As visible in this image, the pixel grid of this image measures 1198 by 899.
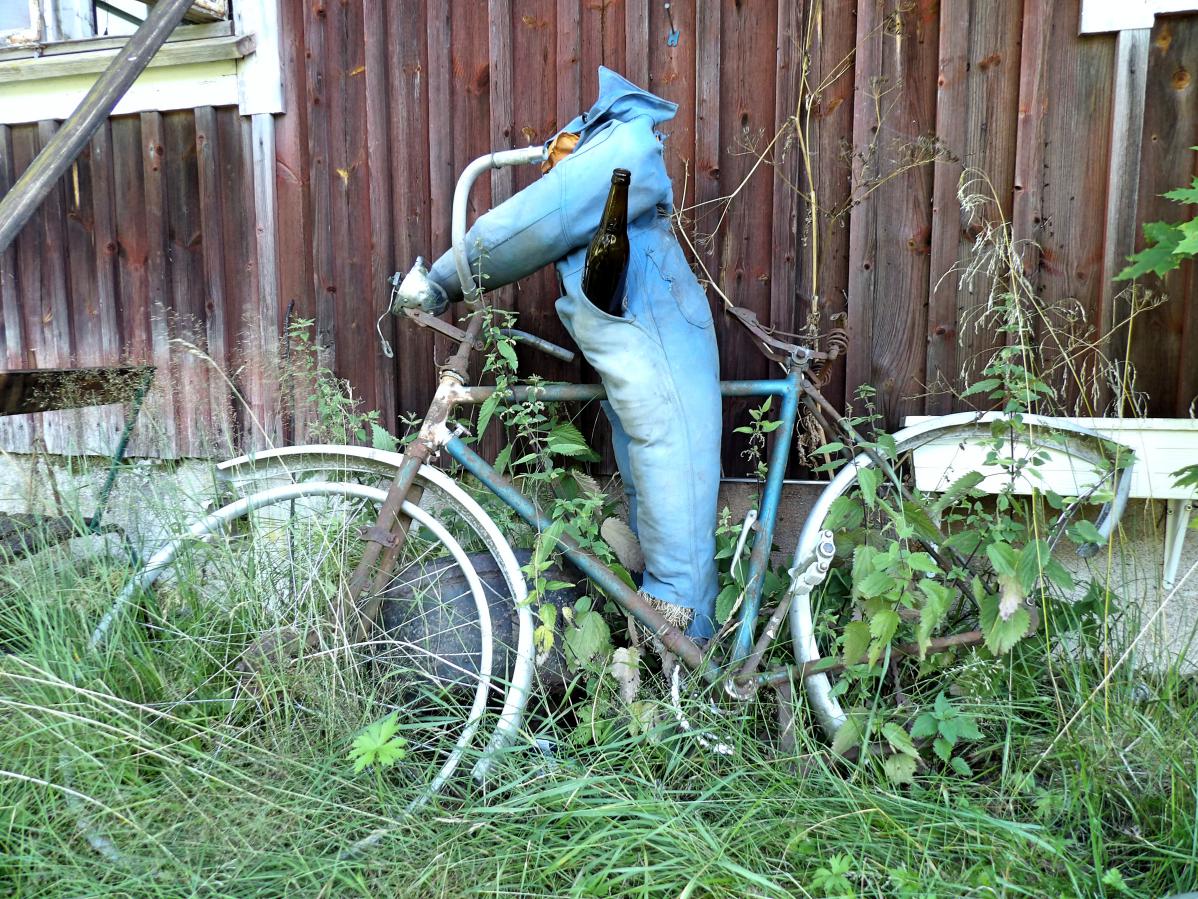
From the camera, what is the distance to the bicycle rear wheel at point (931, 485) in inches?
81.2

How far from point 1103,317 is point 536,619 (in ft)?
5.85

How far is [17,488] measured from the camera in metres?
2.72

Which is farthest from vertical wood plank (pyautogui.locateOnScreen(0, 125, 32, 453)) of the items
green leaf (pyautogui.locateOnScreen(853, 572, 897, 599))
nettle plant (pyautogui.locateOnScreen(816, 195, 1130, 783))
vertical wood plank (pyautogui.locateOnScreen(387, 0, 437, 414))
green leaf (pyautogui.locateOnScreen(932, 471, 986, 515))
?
green leaf (pyautogui.locateOnScreen(932, 471, 986, 515))

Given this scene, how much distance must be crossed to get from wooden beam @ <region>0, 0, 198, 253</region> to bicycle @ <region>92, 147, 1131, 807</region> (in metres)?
0.88

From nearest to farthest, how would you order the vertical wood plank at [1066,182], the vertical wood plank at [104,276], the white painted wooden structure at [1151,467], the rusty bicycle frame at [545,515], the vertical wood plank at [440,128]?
the rusty bicycle frame at [545,515] → the white painted wooden structure at [1151,467] → the vertical wood plank at [1066,182] → the vertical wood plank at [440,128] → the vertical wood plank at [104,276]

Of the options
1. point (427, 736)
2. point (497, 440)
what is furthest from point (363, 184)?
point (427, 736)

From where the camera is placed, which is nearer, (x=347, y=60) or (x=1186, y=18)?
(x=1186, y=18)

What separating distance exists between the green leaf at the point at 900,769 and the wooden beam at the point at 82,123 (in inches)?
99.8

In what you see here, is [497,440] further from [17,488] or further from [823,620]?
[17,488]

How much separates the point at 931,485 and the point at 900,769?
0.79 meters

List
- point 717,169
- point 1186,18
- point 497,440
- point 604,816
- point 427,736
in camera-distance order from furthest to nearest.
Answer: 1. point 497,440
2. point 717,169
3. point 1186,18
4. point 427,736
5. point 604,816

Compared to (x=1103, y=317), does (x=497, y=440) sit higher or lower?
lower

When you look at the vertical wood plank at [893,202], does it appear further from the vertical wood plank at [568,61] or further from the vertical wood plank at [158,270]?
the vertical wood plank at [158,270]

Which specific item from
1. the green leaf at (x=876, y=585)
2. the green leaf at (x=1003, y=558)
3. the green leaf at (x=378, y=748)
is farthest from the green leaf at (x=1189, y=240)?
the green leaf at (x=378, y=748)
